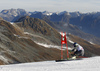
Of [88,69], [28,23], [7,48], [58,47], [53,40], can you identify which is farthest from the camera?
[28,23]

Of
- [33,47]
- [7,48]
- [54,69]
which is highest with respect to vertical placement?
[54,69]

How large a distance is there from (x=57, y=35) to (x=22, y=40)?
5820cm

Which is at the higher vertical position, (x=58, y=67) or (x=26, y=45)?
A: (x=58, y=67)

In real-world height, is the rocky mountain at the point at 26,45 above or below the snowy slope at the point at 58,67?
below

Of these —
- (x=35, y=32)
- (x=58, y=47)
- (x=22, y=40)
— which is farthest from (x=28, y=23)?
(x=22, y=40)

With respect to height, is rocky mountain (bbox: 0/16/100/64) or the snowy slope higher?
the snowy slope

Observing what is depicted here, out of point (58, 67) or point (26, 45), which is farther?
point (26, 45)

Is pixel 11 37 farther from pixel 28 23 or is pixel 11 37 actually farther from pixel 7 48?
pixel 28 23

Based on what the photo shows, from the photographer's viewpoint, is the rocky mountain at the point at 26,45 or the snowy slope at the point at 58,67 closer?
the snowy slope at the point at 58,67

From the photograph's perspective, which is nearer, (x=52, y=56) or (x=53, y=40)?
(x=52, y=56)

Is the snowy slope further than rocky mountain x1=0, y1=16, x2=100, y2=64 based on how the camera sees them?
No

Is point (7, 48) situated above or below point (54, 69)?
below

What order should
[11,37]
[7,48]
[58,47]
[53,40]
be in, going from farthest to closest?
1. [53,40]
2. [58,47]
3. [11,37]
4. [7,48]

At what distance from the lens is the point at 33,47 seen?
103 m
